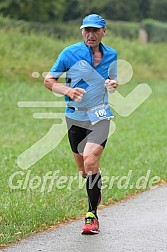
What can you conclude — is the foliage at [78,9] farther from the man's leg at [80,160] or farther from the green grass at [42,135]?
the man's leg at [80,160]

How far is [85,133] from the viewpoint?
7809 millimetres

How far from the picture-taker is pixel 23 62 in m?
26.3

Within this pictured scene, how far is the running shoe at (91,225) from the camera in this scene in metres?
7.43

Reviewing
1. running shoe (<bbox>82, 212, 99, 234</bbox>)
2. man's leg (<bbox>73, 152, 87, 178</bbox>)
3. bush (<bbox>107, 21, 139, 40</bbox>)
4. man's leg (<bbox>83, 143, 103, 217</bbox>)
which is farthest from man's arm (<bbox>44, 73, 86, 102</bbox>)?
bush (<bbox>107, 21, 139, 40</bbox>)

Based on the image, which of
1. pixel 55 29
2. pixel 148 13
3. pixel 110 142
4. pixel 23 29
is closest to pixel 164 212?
pixel 110 142

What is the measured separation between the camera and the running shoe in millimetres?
7426

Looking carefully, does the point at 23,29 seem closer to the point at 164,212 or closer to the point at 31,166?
the point at 31,166

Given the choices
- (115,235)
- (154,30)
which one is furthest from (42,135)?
(154,30)

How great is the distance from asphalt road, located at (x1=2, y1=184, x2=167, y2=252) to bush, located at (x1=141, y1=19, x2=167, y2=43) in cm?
4168

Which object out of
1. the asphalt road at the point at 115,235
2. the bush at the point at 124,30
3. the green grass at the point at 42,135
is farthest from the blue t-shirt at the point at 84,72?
the bush at the point at 124,30

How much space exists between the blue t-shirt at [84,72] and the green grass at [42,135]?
133 cm

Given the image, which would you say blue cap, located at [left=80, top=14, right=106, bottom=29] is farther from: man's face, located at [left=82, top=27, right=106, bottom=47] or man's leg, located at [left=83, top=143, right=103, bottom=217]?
man's leg, located at [left=83, top=143, right=103, bottom=217]

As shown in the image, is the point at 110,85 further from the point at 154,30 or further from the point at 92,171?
the point at 154,30

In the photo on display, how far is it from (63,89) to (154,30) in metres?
43.7
